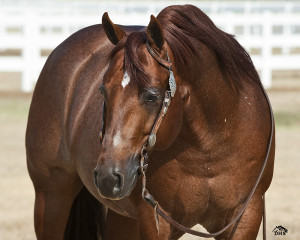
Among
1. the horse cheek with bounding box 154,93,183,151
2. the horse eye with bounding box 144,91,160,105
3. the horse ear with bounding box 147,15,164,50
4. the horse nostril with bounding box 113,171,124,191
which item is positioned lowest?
the horse nostril with bounding box 113,171,124,191

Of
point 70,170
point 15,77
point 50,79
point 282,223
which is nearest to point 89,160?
point 70,170

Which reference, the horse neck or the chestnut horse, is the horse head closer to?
the chestnut horse

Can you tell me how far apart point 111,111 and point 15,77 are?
17.4 meters

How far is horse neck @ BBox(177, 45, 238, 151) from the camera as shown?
11.2 ft

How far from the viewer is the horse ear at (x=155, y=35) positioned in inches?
123

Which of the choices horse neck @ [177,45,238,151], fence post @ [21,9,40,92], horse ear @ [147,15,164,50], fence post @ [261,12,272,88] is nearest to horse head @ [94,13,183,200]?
horse ear @ [147,15,164,50]

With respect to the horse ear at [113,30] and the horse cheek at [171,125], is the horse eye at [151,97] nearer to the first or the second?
the horse cheek at [171,125]

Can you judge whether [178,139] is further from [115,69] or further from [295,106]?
[295,106]

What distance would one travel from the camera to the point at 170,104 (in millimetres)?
3193

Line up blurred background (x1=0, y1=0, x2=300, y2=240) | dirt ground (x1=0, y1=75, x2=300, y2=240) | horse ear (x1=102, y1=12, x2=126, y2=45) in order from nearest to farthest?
horse ear (x1=102, y1=12, x2=126, y2=45) → dirt ground (x1=0, y1=75, x2=300, y2=240) → blurred background (x1=0, y1=0, x2=300, y2=240)

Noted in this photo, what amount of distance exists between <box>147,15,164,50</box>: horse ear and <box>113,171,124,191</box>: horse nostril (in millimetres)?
564

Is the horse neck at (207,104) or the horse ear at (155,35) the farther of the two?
the horse neck at (207,104)

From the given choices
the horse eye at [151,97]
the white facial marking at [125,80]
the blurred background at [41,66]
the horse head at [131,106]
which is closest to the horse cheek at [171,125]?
the horse head at [131,106]

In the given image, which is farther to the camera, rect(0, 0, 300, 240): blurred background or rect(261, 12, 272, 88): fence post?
rect(261, 12, 272, 88): fence post
